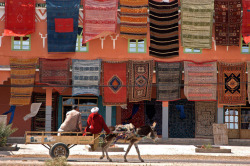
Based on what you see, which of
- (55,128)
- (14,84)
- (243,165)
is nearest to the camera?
(243,165)

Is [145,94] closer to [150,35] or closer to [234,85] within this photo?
[150,35]

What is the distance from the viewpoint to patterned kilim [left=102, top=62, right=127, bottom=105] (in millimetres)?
25094

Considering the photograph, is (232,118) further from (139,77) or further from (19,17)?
(19,17)

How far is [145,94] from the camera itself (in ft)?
83.3

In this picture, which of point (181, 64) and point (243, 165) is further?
point (181, 64)

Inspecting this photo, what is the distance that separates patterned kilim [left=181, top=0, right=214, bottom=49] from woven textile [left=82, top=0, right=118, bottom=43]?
360 centimetres

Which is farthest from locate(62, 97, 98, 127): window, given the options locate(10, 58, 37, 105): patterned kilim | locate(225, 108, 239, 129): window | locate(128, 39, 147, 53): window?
locate(225, 108, 239, 129): window

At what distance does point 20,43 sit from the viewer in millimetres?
25500

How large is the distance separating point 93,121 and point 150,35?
38.1 feet

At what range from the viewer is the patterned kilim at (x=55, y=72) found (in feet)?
81.4

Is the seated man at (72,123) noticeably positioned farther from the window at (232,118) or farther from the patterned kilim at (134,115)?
the window at (232,118)

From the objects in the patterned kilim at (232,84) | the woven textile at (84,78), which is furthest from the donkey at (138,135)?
the patterned kilim at (232,84)

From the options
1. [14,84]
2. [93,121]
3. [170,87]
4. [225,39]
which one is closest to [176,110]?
[170,87]

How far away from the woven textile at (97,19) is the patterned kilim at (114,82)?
164cm
